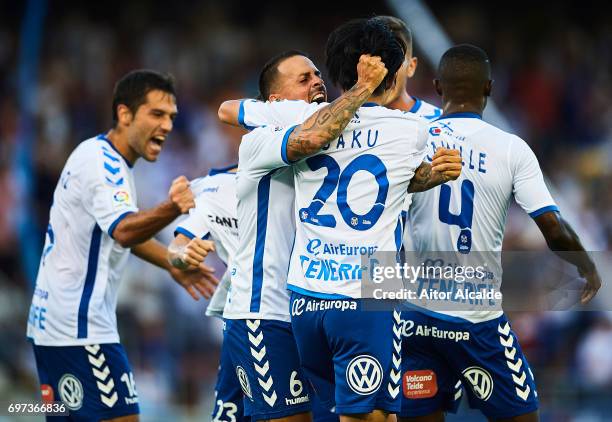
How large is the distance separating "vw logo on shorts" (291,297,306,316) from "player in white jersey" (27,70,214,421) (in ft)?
5.35

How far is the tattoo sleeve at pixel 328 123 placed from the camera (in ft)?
17.9

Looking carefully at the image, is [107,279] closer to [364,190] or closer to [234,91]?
[364,190]

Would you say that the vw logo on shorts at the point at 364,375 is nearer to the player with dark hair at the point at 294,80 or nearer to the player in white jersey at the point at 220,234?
the player in white jersey at the point at 220,234

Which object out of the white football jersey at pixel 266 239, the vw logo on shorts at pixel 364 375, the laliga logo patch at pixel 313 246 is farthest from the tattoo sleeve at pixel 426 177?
the vw logo on shorts at pixel 364 375

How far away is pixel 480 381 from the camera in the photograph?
6625 millimetres

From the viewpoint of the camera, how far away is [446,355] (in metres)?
6.69

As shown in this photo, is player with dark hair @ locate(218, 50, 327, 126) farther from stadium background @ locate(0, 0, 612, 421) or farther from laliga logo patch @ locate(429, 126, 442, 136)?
stadium background @ locate(0, 0, 612, 421)

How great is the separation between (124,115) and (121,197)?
827 millimetres

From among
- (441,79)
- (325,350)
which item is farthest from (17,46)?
(325,350)

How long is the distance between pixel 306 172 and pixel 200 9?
13.4 meters

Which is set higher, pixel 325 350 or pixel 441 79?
pixel 441 79

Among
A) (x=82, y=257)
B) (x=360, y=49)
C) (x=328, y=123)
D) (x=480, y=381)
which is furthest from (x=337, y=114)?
(x=82, y=257)

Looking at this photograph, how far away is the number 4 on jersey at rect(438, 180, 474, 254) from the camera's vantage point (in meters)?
6.61

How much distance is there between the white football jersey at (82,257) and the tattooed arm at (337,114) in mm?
2029
